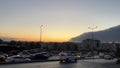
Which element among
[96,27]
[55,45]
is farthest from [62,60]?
[55,45]

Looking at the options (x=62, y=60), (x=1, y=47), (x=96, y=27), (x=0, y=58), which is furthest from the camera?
(x=1, y=47)

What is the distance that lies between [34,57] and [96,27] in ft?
125

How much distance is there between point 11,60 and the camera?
44562mm

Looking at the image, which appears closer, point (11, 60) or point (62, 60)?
point (11, 60)

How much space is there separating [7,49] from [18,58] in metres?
60.9

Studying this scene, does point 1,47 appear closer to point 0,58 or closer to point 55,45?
point 0,58

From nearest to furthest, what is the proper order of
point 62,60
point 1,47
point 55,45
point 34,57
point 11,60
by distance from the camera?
point 11,60 → point 62,60 → point 34,57 → point 1,47 → point 55,45

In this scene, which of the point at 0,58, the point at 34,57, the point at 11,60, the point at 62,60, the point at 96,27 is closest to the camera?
the point at 11,60

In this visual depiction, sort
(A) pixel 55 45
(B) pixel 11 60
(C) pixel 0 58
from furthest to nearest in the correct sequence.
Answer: (A) pixel 55 45
(C) pixel 0 58
(B) pixel 11 60

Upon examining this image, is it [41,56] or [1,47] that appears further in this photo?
[1,47]

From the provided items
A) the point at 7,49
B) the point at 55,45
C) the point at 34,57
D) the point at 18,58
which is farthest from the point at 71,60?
the point at 55,45

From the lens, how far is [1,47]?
105 meters

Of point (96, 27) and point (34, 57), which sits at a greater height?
point (96, 27)

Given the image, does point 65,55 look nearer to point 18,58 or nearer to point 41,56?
point 18,58
